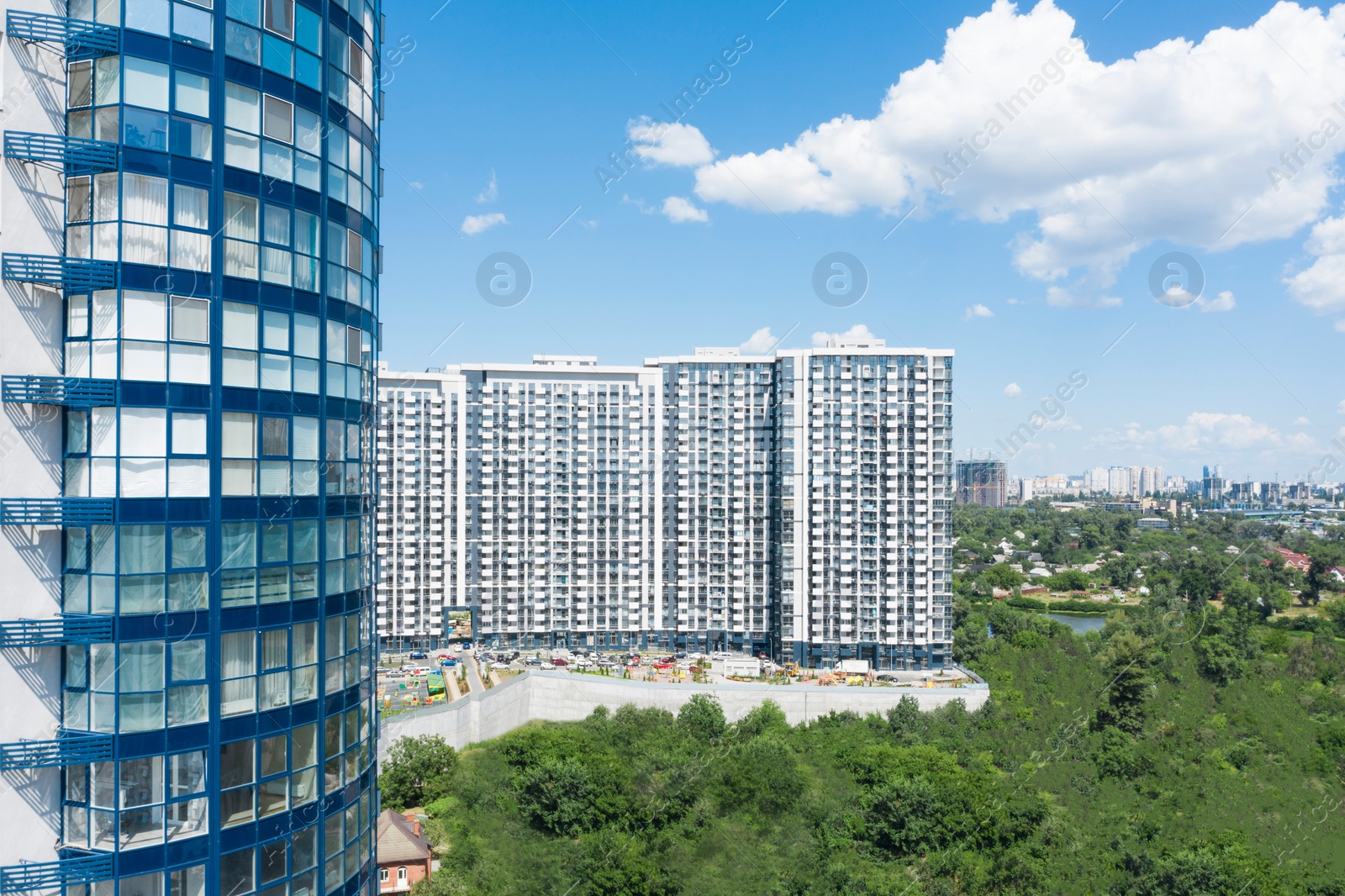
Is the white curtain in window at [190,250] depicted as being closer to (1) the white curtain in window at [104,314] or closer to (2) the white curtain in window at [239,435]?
(1) the white curtain in window at [104,314]

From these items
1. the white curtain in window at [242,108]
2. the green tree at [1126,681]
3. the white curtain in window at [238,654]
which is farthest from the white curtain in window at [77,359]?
the green tree at [1126,681]

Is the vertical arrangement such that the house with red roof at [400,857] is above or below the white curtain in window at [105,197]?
below

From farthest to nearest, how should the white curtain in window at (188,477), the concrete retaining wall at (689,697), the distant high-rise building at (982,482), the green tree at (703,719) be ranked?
1. the distant high-rise building at (982,482)
2. the concrete retaining wall at (689,697)
3. the green tree at (703,719)
4. the white curtain in window at (188,477)

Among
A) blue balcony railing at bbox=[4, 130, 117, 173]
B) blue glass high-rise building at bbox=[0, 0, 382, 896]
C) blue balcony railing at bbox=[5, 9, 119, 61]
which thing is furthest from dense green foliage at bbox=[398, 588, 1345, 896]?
blue balcony railing at bbox=[5, 9, 119, 61]

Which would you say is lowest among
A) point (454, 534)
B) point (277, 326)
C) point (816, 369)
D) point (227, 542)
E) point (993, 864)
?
point (993, 864)

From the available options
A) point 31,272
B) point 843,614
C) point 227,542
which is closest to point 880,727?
point 843,614

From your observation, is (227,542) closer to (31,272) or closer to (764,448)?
(31,272)

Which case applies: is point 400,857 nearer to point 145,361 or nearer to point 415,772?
point 415,772

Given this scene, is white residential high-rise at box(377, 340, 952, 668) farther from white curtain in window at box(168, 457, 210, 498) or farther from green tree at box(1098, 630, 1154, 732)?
white curtain in window at box(168, 457, 210, 498)
